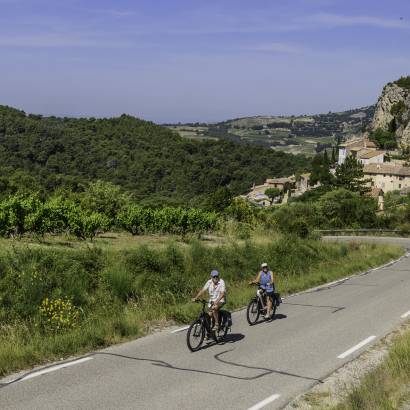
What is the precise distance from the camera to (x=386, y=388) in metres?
8.59

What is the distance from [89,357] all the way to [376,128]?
15647cm

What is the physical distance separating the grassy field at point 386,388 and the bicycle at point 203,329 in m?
3.53

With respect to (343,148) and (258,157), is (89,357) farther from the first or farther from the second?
(258,157)

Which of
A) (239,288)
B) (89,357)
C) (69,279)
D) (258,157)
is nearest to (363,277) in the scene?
(239,288)

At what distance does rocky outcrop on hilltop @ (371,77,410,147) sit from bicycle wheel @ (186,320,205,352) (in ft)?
430

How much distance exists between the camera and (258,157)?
7013 inches

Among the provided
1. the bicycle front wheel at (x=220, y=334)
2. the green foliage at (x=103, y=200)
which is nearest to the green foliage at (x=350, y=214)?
the green foliage at (x=103, y=200)

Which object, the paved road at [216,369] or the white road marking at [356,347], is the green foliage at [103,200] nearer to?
the paved road at [216,369]

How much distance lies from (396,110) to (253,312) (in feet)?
457

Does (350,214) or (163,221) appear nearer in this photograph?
(163,221)

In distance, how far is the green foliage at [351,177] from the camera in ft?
318

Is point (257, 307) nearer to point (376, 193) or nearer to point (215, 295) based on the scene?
point (215, 295)

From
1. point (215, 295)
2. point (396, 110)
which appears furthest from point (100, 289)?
point (396, 110)

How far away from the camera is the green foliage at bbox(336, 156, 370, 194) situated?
97062mm
